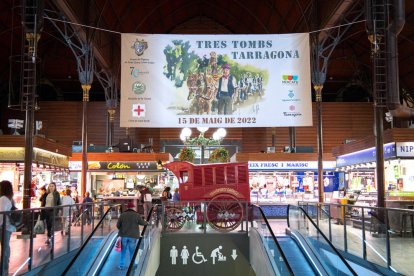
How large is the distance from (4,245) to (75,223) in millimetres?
3816

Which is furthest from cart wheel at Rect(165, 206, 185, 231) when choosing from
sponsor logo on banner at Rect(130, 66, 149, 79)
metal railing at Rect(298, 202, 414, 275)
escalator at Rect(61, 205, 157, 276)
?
sponsor logo on banner at Rect(130, 66, 149, 79)

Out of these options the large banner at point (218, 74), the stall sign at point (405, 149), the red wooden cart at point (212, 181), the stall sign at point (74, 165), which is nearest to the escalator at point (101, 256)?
the red wooden cart at point (212, 181)

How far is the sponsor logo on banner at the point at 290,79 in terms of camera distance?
13.9 m

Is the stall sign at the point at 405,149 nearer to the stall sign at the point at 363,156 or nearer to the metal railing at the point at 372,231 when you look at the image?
the stall sign at the point at 363,156

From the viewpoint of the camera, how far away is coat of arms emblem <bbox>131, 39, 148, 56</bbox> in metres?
13.9

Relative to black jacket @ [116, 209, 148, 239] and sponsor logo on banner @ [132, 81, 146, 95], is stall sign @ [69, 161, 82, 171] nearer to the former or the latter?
sponsor logo on banner @ [132, 81, 146, 95]

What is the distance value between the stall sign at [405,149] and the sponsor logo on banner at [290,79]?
4.93m

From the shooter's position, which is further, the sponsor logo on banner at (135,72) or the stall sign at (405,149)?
the stall sign at (405,149)

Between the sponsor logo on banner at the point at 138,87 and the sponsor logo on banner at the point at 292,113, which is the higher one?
the sponsor logo on banner at the point at 138,87

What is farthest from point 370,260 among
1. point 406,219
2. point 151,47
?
point 151,47

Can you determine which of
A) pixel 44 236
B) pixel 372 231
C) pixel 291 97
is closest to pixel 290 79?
pixel 291 97

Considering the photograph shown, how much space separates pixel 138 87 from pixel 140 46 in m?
1.16

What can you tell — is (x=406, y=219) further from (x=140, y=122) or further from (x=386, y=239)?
(x=140, y=122)

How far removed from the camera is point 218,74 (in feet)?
46.8
